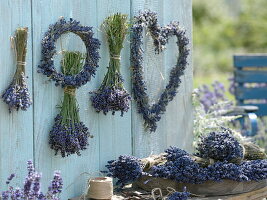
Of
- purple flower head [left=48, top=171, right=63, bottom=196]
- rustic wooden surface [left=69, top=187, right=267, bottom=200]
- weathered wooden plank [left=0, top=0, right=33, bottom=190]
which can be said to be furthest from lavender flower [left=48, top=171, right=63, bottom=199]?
rustic wooden surface [left=69, top=187, right=267, bottom=200]

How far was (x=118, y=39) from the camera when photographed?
10.2 ft

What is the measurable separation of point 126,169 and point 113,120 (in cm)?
26

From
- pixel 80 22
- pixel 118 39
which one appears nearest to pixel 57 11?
pixel 80 22

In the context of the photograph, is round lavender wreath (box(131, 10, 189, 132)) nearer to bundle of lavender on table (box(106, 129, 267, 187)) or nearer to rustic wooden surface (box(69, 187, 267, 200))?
bundle of lavender on table (box(106, 129, 267, 187))

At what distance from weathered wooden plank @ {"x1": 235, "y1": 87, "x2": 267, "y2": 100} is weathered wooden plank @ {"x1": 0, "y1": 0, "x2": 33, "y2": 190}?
121 inches

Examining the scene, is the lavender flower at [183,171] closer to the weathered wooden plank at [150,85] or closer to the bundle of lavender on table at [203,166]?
the bundle of lavender on table at [203,166]

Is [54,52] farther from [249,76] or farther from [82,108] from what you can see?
[249,76]

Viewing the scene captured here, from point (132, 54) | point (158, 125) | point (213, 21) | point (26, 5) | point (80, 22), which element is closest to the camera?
point (26, 5)

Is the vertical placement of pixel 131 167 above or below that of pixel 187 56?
below

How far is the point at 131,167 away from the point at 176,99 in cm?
74

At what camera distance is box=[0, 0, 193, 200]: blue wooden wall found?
8.79 feet

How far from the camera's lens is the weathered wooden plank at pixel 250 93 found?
5.55 metres

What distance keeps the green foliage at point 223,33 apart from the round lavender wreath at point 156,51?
27.5 feet

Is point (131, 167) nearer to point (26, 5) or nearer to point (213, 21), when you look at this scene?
point (26, 5)
